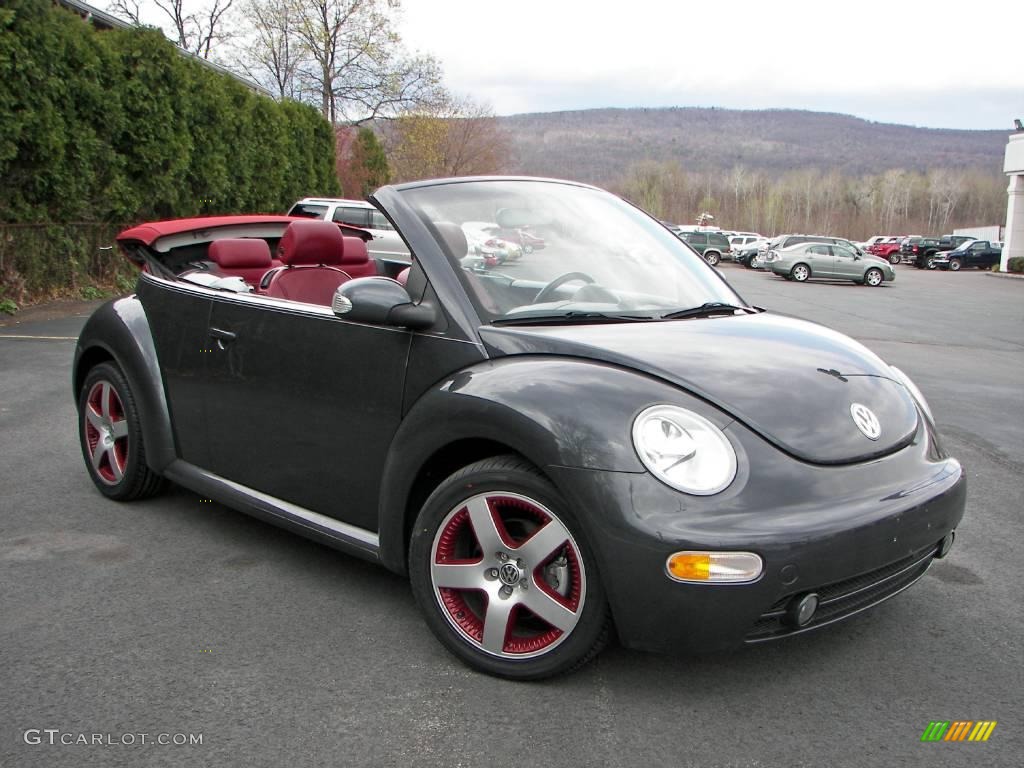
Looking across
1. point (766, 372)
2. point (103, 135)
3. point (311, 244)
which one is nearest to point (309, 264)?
point (311, 244)

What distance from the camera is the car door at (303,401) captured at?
10.7ft

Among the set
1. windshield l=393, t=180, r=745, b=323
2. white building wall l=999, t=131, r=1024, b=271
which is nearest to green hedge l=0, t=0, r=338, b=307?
windshield l=393, t=180, r=745, b=323

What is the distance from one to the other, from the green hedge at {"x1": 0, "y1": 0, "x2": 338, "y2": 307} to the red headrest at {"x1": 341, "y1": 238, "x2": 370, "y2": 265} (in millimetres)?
9425

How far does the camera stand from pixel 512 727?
2.63 meters

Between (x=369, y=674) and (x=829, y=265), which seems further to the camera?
(x=829, y=265)

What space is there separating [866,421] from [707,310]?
0.86 meters

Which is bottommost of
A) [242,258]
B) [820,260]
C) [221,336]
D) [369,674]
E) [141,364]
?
[820,260]

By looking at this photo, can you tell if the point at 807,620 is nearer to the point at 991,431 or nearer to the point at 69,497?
the point at 69,497

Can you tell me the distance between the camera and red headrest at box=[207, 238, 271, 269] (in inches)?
190

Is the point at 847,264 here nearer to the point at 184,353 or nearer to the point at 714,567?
the point at 184,353

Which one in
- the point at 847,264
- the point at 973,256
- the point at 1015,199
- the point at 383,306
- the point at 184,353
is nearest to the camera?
the point at 383,306

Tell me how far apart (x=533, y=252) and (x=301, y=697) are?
173 cm

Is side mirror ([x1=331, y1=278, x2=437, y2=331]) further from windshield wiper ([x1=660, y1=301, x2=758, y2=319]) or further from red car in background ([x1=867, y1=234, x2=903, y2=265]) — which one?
red car in background ([x1=867, y1=234, x2=903, y2=265])

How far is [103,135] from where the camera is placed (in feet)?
49.5
